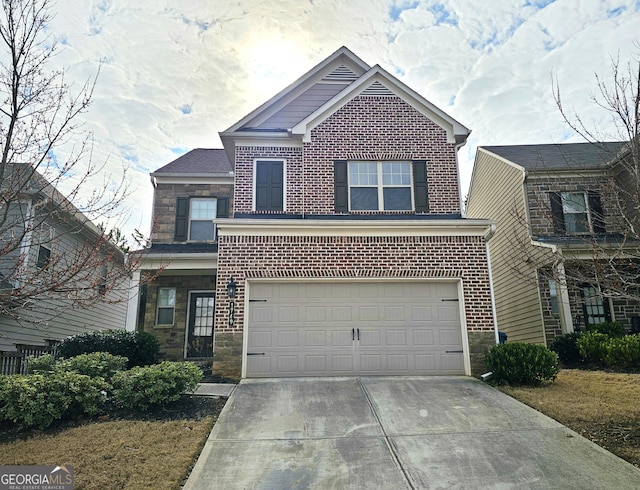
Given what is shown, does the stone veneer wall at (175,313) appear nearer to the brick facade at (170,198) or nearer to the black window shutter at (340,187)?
the brick facade at (170,198)

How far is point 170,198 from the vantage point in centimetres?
1584

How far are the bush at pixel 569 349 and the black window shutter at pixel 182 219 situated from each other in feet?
38.3

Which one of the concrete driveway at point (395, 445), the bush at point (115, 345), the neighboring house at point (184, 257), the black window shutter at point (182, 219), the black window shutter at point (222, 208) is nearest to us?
the concrete driveway at point (395, 445)

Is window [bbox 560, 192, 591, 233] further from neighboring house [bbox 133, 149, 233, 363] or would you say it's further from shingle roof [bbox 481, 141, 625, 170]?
neighboring house [bbox 133, 149, 233, 363]

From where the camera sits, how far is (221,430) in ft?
22.3

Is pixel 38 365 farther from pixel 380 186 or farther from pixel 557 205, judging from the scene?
pixel 557 205

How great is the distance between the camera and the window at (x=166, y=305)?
14469 mm

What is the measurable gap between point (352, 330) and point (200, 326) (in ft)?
20.2

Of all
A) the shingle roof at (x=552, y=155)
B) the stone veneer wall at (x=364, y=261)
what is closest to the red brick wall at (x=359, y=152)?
the stone veneer wall at (x=364, y=261)

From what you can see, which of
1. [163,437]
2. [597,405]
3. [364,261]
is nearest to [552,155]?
[364,261]

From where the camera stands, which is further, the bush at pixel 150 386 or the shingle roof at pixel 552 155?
the shingle roof at pixel 552 155

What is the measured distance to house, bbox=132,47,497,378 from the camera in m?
10.3

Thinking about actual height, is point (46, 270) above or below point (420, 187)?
below

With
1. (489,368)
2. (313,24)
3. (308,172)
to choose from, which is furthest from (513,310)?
(313,24)
